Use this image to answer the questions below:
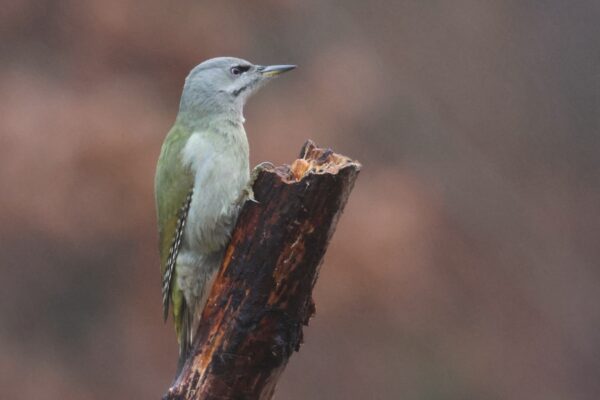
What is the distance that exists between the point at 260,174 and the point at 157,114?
4567 mm

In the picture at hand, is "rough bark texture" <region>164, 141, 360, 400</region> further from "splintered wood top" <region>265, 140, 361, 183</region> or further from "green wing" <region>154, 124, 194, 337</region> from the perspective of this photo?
"green wing" <region>154, 124, 194, 337</region>

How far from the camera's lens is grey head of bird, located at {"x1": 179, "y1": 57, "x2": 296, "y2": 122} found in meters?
4.77

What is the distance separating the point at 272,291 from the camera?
3729mm

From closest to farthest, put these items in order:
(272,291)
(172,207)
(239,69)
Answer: (272,291) → (172,207) → (239,69)

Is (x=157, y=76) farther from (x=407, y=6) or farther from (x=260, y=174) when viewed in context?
(x=260, y=174)

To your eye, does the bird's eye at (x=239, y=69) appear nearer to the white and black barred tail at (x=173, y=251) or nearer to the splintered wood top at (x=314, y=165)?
the white and black barred tail at (x=173, y=251)

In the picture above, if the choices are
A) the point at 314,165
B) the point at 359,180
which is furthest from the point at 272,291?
the point at 359,180

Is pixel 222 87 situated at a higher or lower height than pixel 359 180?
lower

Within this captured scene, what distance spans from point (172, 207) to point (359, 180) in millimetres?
4412

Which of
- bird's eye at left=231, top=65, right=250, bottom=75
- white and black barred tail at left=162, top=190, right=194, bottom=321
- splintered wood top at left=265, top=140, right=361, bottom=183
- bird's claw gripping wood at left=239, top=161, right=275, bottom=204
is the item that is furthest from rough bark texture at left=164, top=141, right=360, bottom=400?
bird's eye at left=231, top=65, right=250, bottom=75

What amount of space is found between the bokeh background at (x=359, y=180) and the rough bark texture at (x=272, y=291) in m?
4.69

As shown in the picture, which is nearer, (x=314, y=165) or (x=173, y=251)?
(x=314, y=165)

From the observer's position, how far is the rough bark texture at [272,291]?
3.71 meters

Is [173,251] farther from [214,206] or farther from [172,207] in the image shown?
[214,206]
